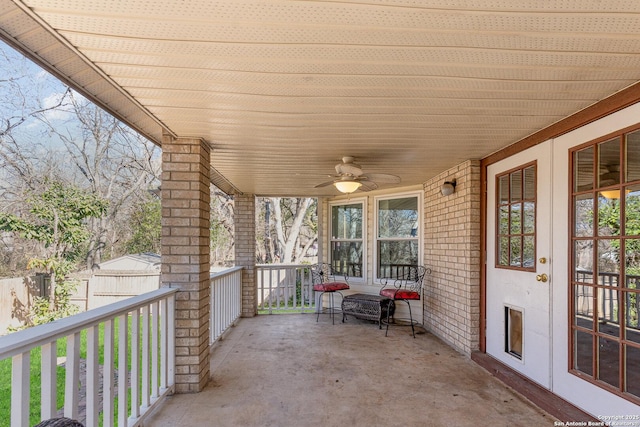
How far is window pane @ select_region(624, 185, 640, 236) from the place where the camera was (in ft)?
6.75

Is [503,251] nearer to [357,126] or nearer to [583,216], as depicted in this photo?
[583,216]

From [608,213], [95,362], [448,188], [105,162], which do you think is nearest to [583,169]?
[608,213]

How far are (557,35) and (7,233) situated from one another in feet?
32.4

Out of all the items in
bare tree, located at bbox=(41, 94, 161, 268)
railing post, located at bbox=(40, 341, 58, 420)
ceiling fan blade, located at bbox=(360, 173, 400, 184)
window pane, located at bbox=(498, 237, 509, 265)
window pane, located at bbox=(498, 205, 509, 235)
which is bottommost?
railing post, located at bbox=(40, 341, 58, 420)

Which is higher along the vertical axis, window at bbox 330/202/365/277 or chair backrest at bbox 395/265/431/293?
window at bbox 330/202/365/277

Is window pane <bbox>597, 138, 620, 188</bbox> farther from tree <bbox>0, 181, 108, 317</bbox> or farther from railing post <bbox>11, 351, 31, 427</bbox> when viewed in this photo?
tree <bbox>0, 181, 108, 317</bbox>

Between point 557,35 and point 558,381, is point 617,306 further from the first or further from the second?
point 557,35

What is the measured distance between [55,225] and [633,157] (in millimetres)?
9299

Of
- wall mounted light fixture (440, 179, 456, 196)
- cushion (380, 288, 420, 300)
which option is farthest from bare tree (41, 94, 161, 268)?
wall mounted light fixture (440, 179, 456, 196)

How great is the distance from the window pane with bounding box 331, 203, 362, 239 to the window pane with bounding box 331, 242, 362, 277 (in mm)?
162

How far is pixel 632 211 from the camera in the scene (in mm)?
2092

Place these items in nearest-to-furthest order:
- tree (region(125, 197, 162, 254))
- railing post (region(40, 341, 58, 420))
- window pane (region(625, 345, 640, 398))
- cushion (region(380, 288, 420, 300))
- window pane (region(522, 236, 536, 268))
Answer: railing post (region(40, 341, 58, 420)), window pane (region(625, 345, 640, 398)), window pane (region(522, 236, 536, 268)), cushion (region(380, 288, 420, 300)), tree (region(125, 197, 162, 254))

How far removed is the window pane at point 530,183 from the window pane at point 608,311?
987 mm

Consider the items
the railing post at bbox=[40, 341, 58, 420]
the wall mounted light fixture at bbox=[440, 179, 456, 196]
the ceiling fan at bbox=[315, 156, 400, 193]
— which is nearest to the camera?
the railing post at bbox=[40, 341, 58, 420]
